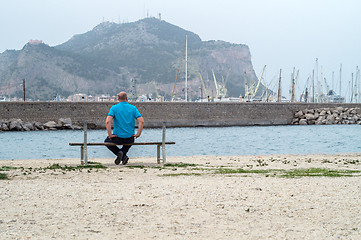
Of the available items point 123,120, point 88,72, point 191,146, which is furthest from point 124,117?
point 88,72

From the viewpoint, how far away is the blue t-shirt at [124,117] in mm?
10602

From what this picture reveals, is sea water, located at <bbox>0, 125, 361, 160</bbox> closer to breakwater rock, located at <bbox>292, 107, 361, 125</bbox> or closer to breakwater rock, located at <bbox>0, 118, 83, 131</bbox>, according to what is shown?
breakwater rock, located at <bbox>0, 118, 83, 131</bbox>

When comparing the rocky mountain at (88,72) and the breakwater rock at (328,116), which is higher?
the rocky mountain at (88,72)

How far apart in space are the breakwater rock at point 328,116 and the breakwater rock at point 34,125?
2596 centimetres

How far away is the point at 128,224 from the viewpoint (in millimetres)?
5461

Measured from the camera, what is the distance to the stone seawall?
4466 cm

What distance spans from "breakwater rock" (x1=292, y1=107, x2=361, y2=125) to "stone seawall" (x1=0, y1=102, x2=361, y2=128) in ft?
2.03

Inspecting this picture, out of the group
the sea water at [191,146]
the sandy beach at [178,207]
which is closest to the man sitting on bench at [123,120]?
the sandy beach at [178,207]

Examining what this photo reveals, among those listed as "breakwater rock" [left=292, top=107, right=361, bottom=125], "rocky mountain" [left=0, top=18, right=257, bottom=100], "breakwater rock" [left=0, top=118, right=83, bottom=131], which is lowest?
"breakwater rock" [left=0, top=118, right=83, bottom=131]

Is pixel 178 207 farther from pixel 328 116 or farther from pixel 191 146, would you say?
pixel 328 116

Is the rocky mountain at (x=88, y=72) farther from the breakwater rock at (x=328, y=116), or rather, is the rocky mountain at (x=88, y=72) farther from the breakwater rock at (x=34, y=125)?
the breakwater rock at (x=34, y=125)

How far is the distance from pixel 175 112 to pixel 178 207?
4472cm

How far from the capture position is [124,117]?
420 inches

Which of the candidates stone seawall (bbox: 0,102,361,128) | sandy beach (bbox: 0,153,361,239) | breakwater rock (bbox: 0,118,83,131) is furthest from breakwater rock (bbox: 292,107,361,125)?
sandy beach (bbox: 0,153,361,239)
